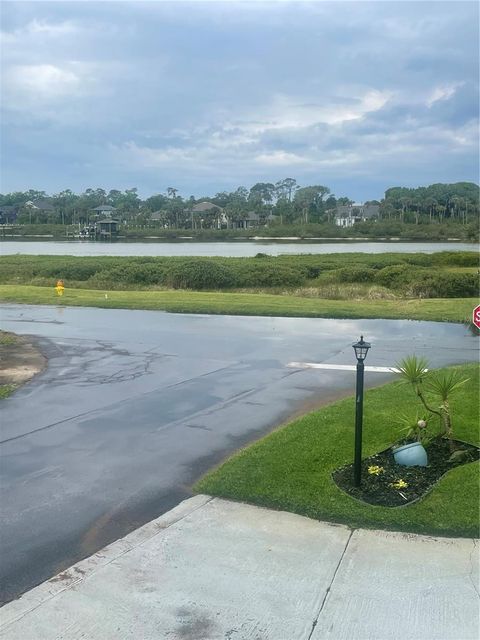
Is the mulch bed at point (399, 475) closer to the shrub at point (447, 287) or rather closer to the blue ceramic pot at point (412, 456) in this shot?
the blue ceramic pot at point (412, 456)

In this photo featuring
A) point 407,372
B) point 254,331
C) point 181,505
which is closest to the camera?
point 181,505

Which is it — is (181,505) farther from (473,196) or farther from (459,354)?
(473,196)

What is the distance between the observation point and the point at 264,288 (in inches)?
1149

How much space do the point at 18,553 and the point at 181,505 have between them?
4.65 feet

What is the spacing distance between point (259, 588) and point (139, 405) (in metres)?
5.00

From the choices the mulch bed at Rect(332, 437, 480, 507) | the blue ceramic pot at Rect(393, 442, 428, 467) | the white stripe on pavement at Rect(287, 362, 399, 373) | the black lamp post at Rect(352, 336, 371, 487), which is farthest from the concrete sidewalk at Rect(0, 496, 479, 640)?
the white stripe on pavement at Rect(287, 362, 399, 373)

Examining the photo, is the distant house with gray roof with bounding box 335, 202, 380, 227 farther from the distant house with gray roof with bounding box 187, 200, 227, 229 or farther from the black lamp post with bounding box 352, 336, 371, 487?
the black lamp post with bounding box 352, 336, 371, 487

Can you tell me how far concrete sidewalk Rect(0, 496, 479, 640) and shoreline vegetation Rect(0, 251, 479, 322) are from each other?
12.9 m

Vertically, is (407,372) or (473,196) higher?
(473,196)

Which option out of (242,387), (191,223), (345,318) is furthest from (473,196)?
(242,387)

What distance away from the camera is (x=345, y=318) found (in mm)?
17469

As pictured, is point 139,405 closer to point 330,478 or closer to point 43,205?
point 330,478

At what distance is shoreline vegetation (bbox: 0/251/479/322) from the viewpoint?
61.7ft

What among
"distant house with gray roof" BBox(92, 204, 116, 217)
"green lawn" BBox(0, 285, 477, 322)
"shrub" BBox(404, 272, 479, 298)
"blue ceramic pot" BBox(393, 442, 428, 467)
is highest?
"distant house with gray roof" BBox(92, 204, 116, 217)
